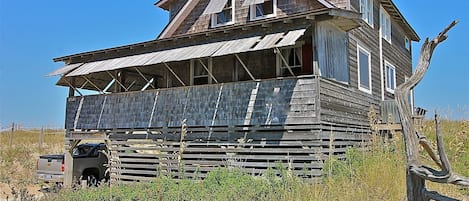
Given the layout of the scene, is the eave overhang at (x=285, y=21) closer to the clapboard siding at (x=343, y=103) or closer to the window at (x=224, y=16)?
the clapboard siding at (x=343, y=103)

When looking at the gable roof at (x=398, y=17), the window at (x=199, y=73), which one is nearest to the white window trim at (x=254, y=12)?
the window at (x=199, y=73)

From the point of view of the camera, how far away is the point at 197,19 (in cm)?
1748

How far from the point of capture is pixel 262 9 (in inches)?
623

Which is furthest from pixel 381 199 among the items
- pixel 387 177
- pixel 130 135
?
pixel 130 135

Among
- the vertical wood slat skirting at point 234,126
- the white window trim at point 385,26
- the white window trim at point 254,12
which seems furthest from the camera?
the white window trim at point 385,26

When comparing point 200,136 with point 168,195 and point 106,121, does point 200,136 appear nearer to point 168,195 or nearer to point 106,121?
point 106,121

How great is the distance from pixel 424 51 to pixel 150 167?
1182cm

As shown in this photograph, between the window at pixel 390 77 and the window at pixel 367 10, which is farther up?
the window at pixel 367 10

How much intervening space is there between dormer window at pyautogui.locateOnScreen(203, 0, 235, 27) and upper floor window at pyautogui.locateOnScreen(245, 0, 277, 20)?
36.6 inches

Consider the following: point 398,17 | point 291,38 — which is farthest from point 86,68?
point 398,17

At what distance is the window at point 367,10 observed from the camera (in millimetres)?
15683

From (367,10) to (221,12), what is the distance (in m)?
6.17

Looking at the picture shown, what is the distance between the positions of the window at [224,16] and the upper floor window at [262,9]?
1089 mm

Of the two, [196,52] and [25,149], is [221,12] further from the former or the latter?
[25,149]
